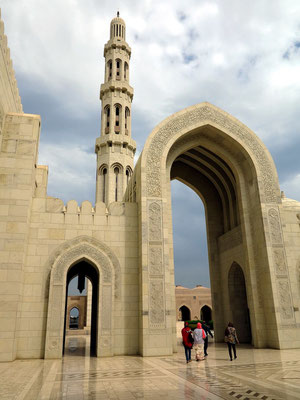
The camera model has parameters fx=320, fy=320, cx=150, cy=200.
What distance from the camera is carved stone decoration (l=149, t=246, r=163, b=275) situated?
1145cm

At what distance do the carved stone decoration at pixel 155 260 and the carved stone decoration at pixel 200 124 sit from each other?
2488mm

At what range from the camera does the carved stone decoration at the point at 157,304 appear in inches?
430

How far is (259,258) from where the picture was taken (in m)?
13.2

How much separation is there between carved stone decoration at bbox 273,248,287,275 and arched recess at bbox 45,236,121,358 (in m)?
6.21

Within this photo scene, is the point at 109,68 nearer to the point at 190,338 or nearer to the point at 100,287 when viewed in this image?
the point at 100,287

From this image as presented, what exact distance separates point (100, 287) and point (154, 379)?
5.20m

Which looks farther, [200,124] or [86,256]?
[200,124]

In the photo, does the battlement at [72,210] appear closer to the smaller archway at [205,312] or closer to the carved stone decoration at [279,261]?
the carved stone decoration at [279,261]

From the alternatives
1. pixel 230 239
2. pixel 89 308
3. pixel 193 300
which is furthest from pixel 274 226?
pixel 193 300

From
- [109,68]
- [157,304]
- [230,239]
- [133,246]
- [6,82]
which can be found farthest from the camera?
[109,68]

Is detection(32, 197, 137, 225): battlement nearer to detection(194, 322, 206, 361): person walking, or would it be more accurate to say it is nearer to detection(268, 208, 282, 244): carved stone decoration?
detection(194, 322, 206, 361): person walking

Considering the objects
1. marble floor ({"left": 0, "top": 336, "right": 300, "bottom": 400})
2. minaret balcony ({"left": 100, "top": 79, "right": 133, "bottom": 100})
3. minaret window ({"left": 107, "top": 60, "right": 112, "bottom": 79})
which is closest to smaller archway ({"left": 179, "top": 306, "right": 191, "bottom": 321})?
minaret balcony ({"left": 100, "top": 79, "right": 133, "bottom": 100})

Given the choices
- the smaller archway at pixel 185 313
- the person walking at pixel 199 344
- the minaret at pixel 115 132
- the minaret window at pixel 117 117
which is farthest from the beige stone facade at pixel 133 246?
the smaller archway at pixel 185 313

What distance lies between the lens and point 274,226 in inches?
521
